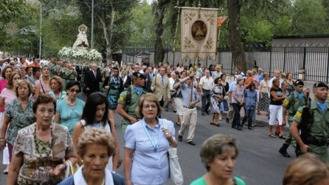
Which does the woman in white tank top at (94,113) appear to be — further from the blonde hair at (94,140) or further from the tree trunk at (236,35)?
the tree trunk at (236,35)

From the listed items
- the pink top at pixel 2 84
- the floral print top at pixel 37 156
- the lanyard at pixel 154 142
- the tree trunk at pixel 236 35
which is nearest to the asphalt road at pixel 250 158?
the pink top at pixel 2 84

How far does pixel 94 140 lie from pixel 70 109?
3.75 meters

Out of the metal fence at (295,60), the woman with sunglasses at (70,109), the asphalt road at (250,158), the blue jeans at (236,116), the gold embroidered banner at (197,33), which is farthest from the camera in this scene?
the metal fence at (295,60)

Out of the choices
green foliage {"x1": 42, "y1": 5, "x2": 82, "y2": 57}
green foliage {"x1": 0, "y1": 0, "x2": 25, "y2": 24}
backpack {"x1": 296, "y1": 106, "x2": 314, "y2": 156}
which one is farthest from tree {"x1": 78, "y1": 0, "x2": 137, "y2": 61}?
backpack {"x1": 296, "y1": 106, "x2": 314, "y2": 156}

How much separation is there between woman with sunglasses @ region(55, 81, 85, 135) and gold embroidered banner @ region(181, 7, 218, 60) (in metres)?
15.7

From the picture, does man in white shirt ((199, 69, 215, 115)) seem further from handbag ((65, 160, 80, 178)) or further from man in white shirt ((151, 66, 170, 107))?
handbag ((65, 160, 80, 178))

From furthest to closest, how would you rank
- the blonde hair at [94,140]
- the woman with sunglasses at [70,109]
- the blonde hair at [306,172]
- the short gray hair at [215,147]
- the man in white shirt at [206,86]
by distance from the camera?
the man in white shirt at [206,86] < the woman with sunglasses at [70,109] < the short gray hair at [215,147] < the blonde hair at [94,140] < the blonde hair at [306,172]

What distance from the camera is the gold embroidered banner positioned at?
76.5ft

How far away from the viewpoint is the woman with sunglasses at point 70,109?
743 cm

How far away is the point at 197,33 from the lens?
23.5 metres

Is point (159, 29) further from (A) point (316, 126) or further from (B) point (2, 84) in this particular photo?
(A) point (316, 126)

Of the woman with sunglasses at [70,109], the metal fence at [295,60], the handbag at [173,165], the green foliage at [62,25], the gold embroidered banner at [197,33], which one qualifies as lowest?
the handbag at [173,165]

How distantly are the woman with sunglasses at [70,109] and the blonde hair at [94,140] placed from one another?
3561mm

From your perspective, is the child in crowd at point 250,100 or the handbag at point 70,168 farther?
the child in crowd at point 250,100
